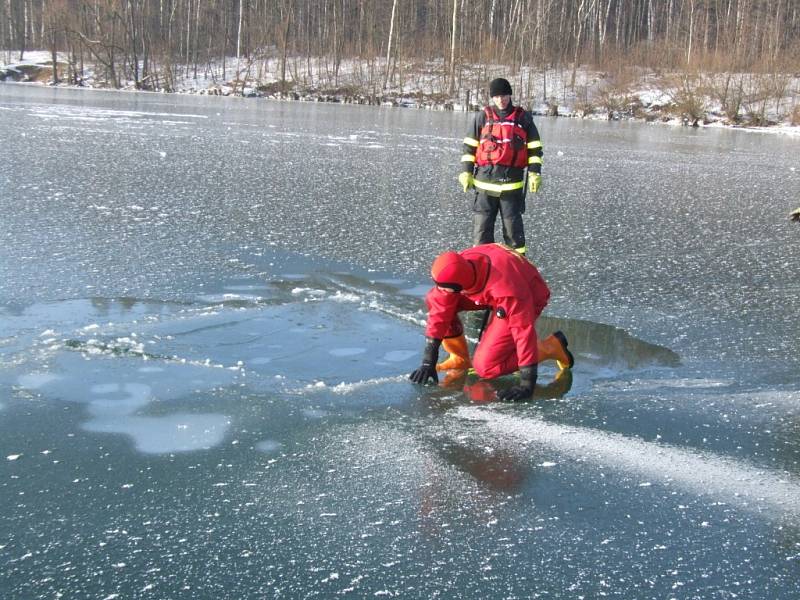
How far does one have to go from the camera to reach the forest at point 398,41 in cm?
4741

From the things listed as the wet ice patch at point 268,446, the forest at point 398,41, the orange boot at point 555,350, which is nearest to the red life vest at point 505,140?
the orange boot at point 555,350

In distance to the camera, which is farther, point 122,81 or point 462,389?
point 122,81

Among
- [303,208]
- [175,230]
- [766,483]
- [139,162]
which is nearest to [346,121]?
[139,162]

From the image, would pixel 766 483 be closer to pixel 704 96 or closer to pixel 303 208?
pixel 303 208

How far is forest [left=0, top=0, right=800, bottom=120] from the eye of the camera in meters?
47.4

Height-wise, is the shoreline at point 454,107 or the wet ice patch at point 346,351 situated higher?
the shoreline at point 454,107

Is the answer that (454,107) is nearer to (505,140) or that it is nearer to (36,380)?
(505,140)

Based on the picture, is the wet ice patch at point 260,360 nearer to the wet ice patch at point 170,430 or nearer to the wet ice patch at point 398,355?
the wet ice patch at point 398,355

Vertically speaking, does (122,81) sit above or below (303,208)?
above

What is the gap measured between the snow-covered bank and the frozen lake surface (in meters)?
30.9

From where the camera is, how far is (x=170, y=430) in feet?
11.7

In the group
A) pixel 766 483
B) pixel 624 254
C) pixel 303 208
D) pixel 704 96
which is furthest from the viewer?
pixel 704 96

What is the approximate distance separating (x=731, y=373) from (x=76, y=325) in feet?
12.4

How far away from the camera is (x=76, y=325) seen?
495 centimetres
